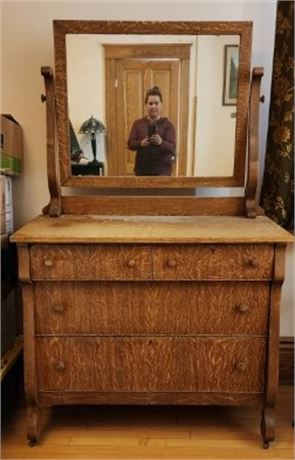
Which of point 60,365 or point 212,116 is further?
point 212,116

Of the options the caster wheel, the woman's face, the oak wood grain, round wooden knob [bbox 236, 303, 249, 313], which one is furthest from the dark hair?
the caster wheel

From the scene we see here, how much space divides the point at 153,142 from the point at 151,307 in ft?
2.26

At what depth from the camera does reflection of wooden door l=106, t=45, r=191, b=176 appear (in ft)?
5.50

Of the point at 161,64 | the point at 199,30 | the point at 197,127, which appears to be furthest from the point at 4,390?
the point at 199,30

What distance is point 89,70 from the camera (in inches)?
66.7

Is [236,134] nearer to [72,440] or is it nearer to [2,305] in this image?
[2,305]

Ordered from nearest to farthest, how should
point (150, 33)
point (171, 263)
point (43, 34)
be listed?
point (171, 263), point (150, 33), point (43, 34)

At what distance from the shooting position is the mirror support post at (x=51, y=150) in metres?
1.68

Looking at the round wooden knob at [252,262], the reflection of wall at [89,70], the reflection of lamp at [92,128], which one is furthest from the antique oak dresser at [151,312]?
the reflection of lamp at [92,128]

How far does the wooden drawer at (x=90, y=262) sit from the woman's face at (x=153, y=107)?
1.98 ft

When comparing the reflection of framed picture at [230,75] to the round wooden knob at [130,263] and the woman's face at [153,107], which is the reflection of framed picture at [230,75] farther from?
the round wooden knob at [130,263]

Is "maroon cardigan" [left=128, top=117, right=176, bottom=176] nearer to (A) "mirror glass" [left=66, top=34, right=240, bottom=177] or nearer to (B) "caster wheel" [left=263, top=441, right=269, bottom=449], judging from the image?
(A) "mirror glass" [left=66, top=34, right=240, bottom=177]

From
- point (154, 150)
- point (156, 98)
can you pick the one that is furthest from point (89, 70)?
point (154, 150)

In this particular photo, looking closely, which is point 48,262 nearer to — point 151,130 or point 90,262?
point 90,262
